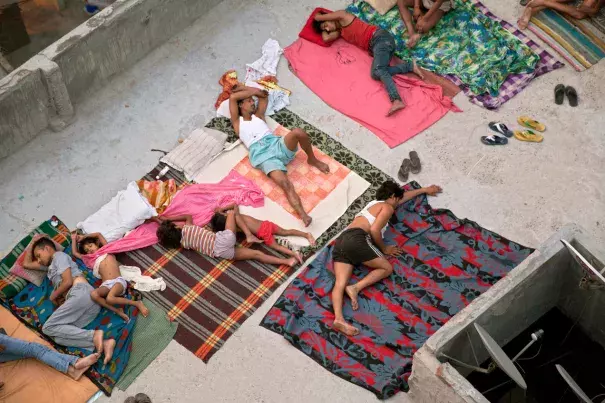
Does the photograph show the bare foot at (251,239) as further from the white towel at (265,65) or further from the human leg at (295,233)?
the white towel at (265,65)

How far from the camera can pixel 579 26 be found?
328 inches

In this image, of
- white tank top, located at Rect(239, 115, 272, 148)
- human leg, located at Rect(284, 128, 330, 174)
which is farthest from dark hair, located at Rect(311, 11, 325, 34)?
human leg, located at Rect(284, 128, 330, 174)

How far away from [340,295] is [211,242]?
1279 millimetres

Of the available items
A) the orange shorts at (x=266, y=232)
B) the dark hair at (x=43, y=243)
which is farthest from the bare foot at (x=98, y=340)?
the orange shorts at (x=266, y=232)

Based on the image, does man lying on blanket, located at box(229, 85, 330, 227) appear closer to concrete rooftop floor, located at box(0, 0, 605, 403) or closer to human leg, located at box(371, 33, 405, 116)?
concrete rooftop floor, located at box(0, 0, 605, 403)

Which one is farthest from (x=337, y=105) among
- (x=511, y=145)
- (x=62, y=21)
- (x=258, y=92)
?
(x=62, y=21)

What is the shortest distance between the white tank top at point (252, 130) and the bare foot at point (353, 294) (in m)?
1.92

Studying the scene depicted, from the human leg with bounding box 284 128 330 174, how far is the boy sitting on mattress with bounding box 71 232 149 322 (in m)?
2.02

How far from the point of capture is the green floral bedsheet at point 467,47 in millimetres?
8203

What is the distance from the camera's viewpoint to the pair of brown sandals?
7.34 m

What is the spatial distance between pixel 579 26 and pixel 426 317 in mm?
4143

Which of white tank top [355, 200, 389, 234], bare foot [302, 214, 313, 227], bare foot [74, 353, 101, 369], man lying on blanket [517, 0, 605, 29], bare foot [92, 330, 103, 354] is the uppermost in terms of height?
man lying on blanket [517, 0, 605, 29]

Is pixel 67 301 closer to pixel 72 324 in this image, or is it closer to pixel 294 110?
pixel 72 324

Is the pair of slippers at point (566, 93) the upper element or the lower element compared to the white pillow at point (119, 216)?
upper
